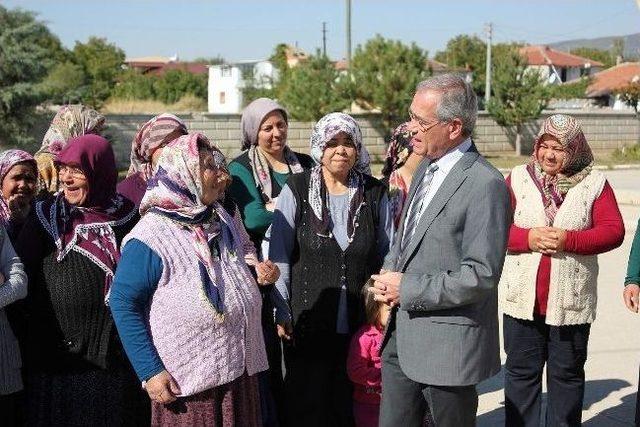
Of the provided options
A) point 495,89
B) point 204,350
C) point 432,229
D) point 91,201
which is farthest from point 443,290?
point 495,89

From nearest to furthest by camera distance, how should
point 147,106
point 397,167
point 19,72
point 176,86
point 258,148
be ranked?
point 258,148 → point 397,167 → point 19,72 → point 147,106 → point 176,86

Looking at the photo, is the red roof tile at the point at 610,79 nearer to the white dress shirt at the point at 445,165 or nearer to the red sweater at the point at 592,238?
the red sweater at the point at 592,238

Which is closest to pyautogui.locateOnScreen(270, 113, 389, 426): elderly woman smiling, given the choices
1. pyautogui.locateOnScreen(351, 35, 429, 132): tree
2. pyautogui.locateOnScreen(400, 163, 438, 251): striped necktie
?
pyautogui.locateOnScreen(400, 163, 438, 251): striped necktie

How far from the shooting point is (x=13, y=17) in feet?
78.2

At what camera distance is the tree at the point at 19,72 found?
22656 millimetres

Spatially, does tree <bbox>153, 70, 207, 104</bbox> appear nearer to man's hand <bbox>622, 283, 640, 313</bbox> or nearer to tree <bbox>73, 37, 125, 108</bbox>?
tree <bbox>73, 37, 125, 108</bbox>

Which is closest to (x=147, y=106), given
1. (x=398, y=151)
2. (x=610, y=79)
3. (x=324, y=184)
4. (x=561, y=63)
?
(x=398, y=151)

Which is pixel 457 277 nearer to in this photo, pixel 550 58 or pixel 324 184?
pixel 324 184

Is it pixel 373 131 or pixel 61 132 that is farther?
pixel 373 131

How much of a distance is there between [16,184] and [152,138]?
72 cm

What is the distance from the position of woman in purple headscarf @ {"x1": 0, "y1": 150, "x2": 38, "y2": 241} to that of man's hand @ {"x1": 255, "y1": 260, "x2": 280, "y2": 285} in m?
1.30

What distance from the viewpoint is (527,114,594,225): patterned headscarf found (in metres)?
3.96

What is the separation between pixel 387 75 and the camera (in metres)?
28.5

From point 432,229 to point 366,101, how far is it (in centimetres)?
2665
